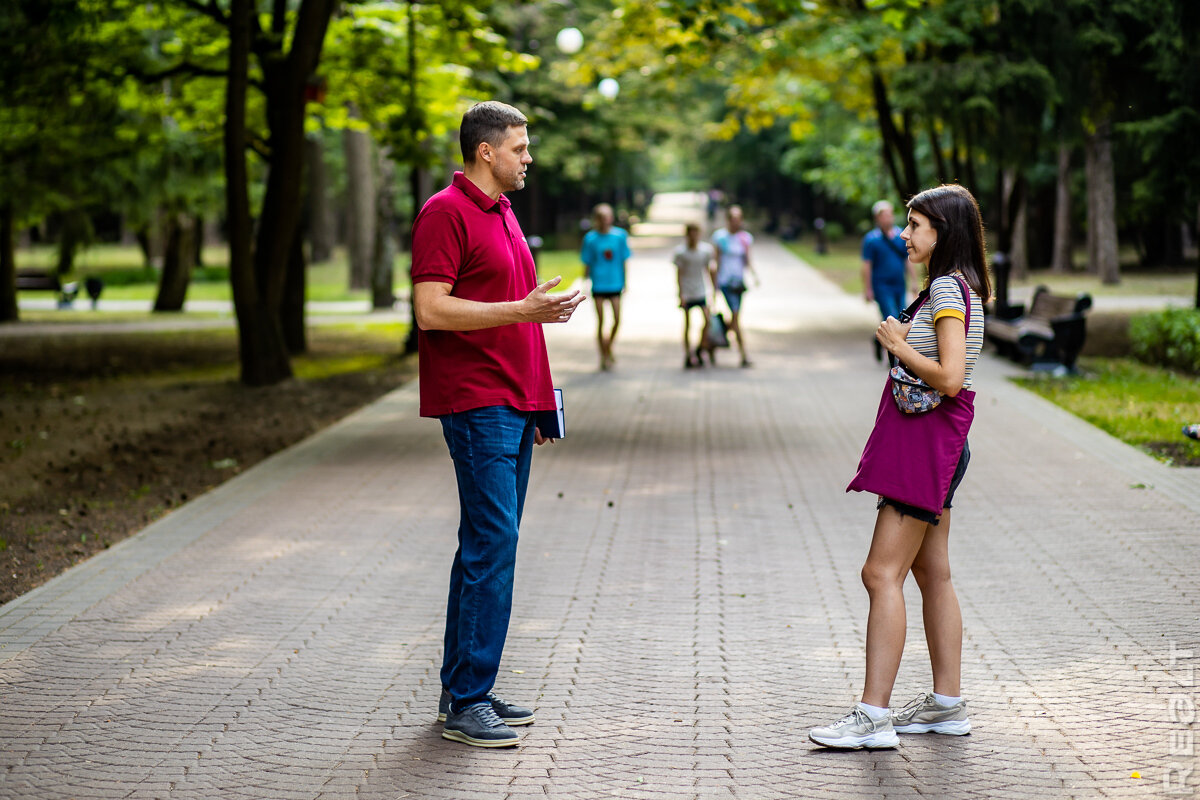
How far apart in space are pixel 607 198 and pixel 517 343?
6248cm

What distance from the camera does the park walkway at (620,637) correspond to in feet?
13.5

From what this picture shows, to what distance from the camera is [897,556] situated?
422cm

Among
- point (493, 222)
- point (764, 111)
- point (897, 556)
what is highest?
point (764, 111)

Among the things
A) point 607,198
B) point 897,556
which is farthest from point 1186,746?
point 607,198

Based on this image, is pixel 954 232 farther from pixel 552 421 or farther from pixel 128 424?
pixel 128 424

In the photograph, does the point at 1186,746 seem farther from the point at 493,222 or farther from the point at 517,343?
the point at 493,222

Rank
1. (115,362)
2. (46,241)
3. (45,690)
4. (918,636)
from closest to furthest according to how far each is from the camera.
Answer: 1. (45,690)
2. (918,636)
3. (115,362)
4. (46,241)

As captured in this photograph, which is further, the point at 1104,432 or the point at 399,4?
the point at 399,4

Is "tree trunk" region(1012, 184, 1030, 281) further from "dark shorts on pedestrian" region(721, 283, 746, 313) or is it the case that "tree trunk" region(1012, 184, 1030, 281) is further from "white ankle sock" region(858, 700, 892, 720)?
"white ankle sock" region(858, 700, 892, 720)

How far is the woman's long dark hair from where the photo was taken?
416 cm

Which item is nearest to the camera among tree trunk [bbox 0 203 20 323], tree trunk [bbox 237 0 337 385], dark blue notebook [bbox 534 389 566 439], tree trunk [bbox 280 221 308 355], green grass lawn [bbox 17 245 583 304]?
dark blue notebook [bbox 534 389 566 439]

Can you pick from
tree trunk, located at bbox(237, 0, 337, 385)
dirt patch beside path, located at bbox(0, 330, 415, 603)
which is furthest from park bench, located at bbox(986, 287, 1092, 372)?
tree trunk, located at bbox(237, 0, 337, 385)

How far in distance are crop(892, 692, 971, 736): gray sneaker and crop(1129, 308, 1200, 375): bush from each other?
1117 centimetres

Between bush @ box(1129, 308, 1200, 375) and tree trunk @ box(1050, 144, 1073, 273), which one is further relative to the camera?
tree trunk @ box(1050, 144, 1073, 273)
